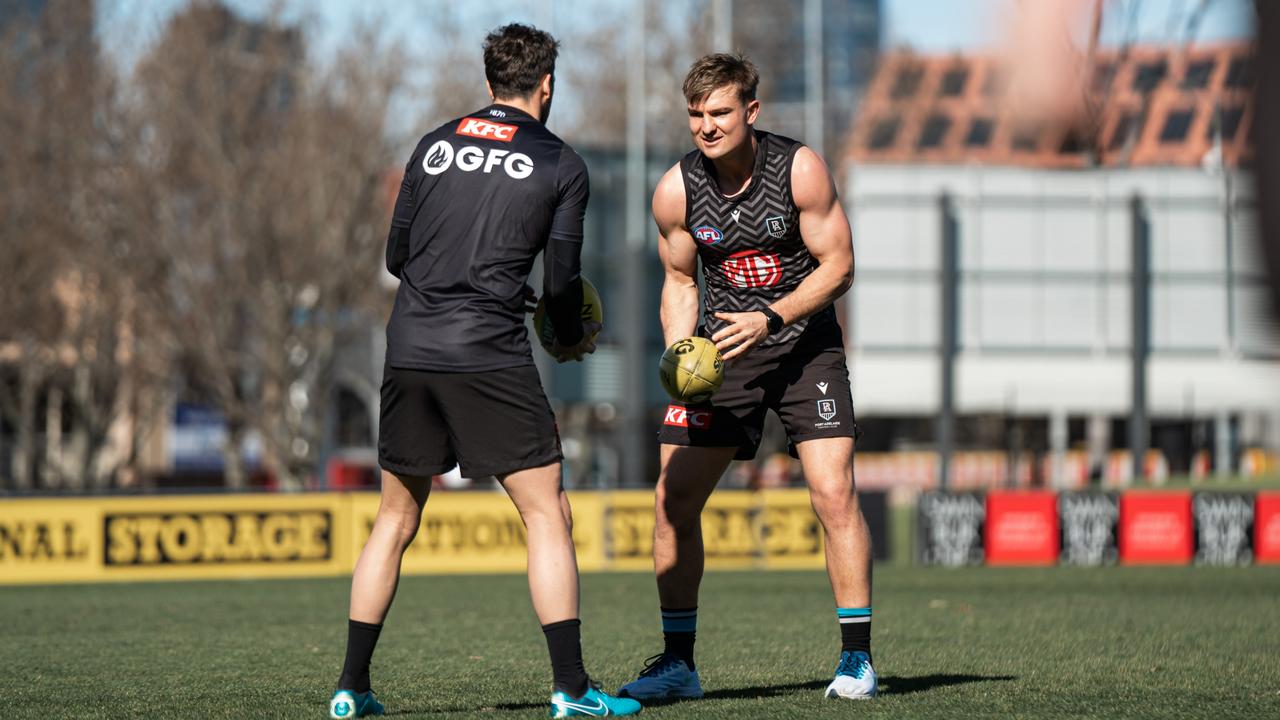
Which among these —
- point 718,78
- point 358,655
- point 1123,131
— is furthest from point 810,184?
point 1123,131

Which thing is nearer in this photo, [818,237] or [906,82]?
[906,82]

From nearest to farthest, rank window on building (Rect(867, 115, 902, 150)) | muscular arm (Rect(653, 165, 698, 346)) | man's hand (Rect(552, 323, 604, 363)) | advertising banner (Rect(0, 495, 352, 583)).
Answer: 1. window on building (Rect(867, 115, 902, 150))
2. man's hand (Rect(552, 323, 604, 363))
3. muscular arm (Rect(653, 165, 698, 346))
4. advertising banner (Rect(0, 495, 352, 583))

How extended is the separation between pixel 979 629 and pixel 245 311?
75.8 ft

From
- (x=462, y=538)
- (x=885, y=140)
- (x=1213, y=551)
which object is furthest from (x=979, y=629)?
(x=1213, y=551)

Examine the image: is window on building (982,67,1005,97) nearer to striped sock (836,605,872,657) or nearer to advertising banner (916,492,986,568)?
striped sock (836,605,872,657)

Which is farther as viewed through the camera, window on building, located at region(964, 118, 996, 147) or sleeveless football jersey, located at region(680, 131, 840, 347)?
sleeveless football jersey, located at region(680, 131, 840, 347)

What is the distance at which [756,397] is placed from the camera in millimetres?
5871

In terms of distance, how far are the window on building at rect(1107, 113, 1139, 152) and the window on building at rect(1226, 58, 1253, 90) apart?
27 cm

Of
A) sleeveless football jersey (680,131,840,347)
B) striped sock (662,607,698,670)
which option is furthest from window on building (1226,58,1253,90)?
striped sock (662,607,698,670)

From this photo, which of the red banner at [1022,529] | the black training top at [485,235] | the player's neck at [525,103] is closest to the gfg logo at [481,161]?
the black training top at [485,235]

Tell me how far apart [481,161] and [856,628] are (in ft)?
6.73

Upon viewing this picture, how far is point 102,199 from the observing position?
29797 millimetres

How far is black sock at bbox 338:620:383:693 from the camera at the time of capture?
481 cm

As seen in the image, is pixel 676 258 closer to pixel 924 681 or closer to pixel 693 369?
pixel 693 369
